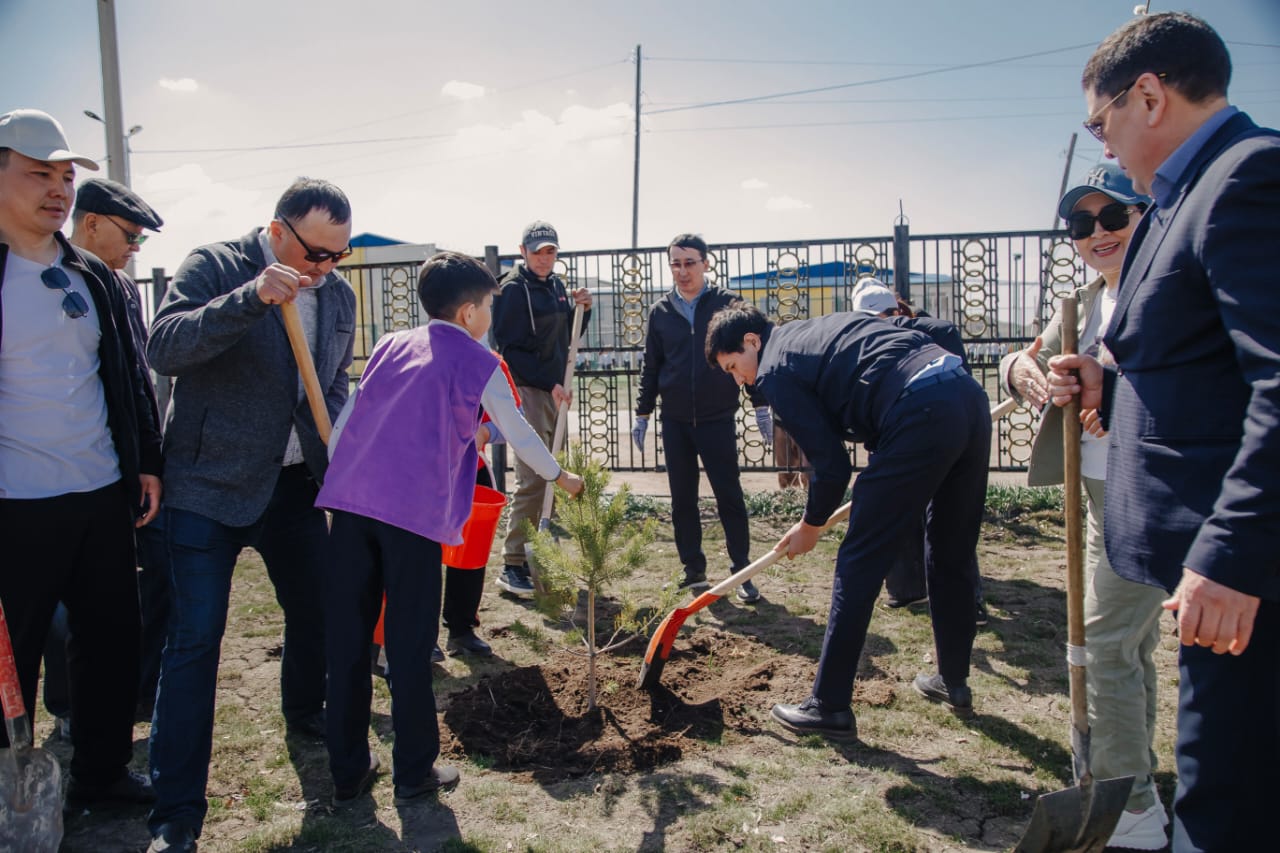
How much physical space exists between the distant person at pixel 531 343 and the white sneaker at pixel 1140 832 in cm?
369

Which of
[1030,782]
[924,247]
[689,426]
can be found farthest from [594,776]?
[924,247]

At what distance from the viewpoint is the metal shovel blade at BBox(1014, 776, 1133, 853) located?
2293 mm

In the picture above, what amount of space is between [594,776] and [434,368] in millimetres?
1646

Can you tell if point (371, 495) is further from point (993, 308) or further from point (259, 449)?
point (993, 308)

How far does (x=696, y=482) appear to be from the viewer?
19.0ft

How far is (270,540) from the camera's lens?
133 inches

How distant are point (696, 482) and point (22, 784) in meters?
3.95

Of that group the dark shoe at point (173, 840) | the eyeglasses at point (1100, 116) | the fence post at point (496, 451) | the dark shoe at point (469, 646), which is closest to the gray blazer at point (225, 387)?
the dark shoe at point (173, 840)

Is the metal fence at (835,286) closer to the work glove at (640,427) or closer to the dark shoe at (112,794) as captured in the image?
the work glove at (640,427)

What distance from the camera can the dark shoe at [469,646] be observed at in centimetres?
467

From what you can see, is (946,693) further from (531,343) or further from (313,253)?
(531,343)

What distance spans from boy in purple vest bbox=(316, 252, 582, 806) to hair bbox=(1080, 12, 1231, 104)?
80.3 inches

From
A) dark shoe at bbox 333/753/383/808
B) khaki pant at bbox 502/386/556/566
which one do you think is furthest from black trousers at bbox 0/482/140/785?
khaki pant at bbox 502/386/556/566

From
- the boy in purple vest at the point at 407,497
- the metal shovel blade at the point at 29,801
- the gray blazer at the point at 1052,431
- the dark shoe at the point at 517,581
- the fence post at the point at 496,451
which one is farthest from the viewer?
the fence post at the point at 496,451
